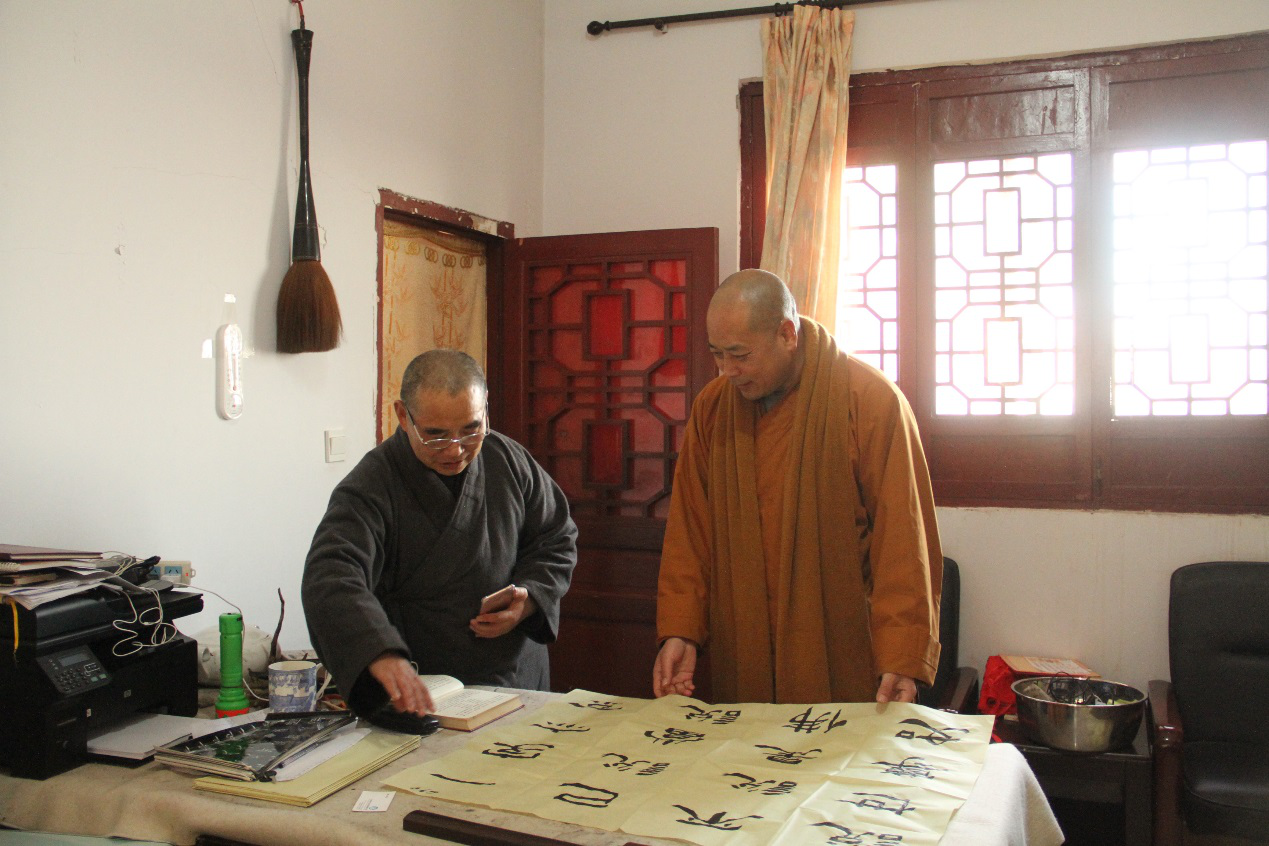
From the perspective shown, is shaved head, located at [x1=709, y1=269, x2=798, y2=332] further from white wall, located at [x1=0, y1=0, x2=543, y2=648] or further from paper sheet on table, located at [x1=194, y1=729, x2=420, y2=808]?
white wall, located at [x1=0, y1=0, x2=543, y2=648]

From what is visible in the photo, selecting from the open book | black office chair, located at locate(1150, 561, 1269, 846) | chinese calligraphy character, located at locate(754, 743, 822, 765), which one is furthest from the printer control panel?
black office chair, located at locate(1150, 561, 1269, 846)

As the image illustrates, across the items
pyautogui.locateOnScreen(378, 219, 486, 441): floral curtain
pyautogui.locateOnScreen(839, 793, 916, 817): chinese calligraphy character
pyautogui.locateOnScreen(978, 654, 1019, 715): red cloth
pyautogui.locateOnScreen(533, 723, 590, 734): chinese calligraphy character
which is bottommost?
pyautogui.locateOnScreen(978, 654, 1019, 715): red cloth

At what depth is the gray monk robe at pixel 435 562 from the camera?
167cm

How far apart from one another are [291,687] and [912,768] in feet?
3.38

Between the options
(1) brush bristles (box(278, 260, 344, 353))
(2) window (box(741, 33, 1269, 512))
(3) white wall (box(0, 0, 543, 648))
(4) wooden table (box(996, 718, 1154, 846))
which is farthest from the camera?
(2) window (box(741, 33, 1269, 512))

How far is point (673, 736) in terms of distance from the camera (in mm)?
1569

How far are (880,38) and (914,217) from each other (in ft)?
2.02

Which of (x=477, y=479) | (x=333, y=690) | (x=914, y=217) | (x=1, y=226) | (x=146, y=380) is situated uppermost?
(x=914, y=217)

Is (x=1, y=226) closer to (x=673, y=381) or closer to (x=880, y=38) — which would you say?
(x=673, y=381)

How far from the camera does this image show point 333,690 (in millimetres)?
1906

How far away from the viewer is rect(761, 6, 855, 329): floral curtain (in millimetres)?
3262

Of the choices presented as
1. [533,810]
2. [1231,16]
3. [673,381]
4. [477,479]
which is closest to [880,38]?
[1231,16]

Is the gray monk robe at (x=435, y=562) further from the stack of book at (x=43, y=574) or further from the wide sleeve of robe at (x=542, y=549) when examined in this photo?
the stack of book at (x=43, y=574)

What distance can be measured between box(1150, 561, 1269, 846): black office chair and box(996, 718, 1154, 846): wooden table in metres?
0.08
